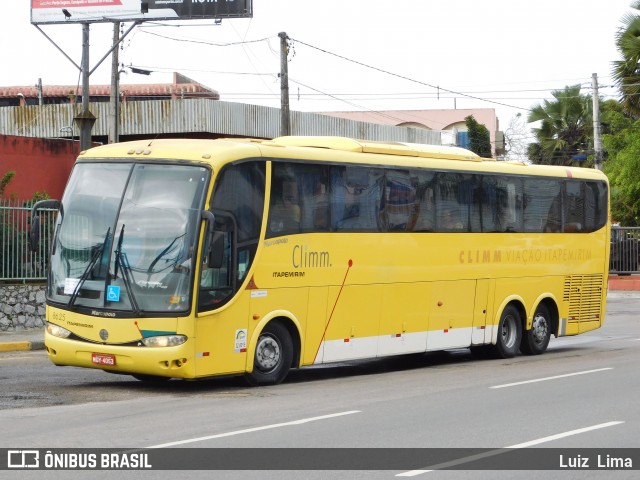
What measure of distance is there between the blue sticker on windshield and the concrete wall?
9.69m

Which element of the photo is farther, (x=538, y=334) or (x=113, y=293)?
(x=538, y=334)

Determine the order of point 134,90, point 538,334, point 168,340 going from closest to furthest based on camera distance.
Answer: point 168,340
point 538,334
point 134,90

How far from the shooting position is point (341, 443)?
10.1m

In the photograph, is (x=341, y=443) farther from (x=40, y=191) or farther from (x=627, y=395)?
(x=40, y=191)

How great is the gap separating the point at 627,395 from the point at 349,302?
425 cm

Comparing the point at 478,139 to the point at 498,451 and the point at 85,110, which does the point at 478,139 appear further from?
the point at 498,451

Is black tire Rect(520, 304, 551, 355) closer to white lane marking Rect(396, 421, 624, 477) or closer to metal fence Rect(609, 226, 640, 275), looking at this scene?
white lane marking Rect(396, 421, 624, 477)

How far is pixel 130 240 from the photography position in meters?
13.8

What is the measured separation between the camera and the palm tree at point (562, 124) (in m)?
58.8

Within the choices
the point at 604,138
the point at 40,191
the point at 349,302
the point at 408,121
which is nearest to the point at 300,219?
the point at 349,302

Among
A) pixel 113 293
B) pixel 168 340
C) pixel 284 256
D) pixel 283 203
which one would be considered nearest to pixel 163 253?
pixel 113 293

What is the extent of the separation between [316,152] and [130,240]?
10.9 ft

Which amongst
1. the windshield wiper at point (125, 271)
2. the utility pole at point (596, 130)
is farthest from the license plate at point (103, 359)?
the utility pole at point (596, 130)

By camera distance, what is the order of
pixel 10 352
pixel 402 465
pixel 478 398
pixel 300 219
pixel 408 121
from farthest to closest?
pixel 408 121 < pixel 10 352 < pixel 300 219 < pixel 478 398 < pixel 402 465
